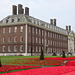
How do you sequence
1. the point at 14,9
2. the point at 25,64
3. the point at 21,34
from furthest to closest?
the point at 14,9, the point at 21,34, the point at 25,64

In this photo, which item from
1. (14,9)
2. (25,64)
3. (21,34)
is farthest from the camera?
(14,9)

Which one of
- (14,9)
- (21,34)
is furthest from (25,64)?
(14,9)

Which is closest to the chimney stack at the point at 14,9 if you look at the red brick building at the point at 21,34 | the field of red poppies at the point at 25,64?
the red brick building at the point at 21,34

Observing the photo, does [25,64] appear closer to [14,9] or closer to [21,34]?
[21,34]

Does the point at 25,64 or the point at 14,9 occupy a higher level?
the point at 14,9

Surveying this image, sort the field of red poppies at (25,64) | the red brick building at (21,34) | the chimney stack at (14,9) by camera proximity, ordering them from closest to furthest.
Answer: the field of red poppies at (25,64), the red brick building at (21,34), the chimney stack at (14,9)

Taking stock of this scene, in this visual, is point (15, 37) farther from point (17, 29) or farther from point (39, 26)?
point (39, 26)

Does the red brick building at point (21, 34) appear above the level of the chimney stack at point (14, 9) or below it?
below

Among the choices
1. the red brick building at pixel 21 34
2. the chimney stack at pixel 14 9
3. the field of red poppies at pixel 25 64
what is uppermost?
the chimney stack at pixel 14 9

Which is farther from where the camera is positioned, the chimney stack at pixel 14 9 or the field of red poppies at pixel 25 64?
the chimney stack at pixel 14 9

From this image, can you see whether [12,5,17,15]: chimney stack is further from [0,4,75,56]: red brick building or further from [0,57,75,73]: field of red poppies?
[0,57,75,73]: field of red poppies

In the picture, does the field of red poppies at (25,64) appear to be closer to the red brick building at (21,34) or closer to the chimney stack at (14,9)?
the red brick building at (21,34)

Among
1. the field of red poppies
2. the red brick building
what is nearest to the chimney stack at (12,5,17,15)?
the red brick building

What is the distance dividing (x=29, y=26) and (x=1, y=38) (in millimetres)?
10998
